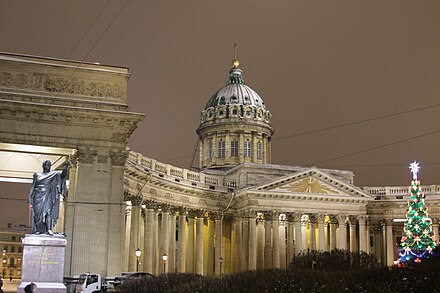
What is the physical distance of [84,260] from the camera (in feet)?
135

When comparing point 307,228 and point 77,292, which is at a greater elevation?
point 307,228

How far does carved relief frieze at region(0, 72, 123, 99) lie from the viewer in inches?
1656

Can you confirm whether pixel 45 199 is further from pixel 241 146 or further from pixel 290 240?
pixel 241 146

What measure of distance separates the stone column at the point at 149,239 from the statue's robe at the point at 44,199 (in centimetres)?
3044

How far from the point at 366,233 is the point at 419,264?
169 feet

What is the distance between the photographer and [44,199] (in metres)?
28.3

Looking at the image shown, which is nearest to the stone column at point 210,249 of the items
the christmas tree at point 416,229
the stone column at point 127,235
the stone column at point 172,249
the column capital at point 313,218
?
the stone column at point 172,249

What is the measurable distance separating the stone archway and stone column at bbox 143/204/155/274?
16.0m

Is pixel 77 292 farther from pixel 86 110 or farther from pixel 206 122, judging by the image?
pixel 206 122

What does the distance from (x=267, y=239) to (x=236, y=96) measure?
2828 centimetres

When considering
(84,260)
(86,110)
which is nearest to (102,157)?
(86,110)

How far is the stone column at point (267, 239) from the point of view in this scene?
71750 millimetres

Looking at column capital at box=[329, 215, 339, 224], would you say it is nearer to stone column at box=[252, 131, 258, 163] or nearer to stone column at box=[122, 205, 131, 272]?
stone column at box=[252, 131, 258, 163]

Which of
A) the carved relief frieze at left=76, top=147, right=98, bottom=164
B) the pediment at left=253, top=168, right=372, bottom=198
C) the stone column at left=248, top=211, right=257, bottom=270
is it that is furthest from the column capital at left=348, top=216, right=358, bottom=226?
the carved relief frieze at left=76, top=147, right=98, bottom=164
